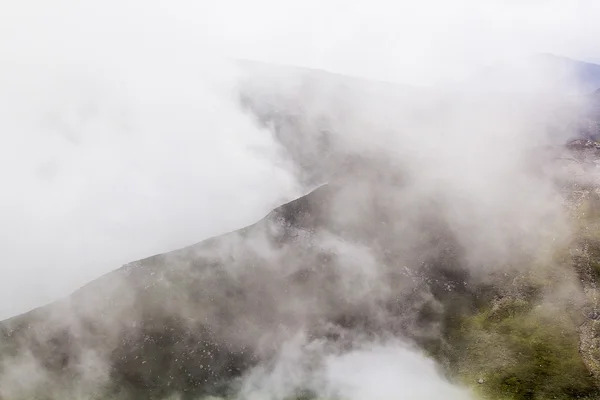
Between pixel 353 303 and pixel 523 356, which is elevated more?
pixel 353 303

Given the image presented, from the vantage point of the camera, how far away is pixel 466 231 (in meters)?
139

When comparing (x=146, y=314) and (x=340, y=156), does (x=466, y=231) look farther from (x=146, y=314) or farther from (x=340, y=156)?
(x=146, y=314)

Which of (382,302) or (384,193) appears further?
(384,193)

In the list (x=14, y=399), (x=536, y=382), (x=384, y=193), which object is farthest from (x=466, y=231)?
(x=14, y=399)

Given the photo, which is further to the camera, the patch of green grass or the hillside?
the hillside

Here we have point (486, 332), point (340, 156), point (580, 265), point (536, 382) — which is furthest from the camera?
point (340, 156)

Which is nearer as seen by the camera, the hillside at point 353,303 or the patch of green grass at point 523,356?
the patch of green grass at point 523,356

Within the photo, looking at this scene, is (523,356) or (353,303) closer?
(523,356)

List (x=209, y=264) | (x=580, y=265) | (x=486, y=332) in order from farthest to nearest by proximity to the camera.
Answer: (x=209, y=264) → (x=580, y=265) → (x=486, y=332)

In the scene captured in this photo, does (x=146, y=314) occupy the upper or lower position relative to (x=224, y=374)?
upper

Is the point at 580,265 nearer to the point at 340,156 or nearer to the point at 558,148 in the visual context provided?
the point at 558,148

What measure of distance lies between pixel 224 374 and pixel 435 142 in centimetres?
12864

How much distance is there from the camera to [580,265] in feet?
390

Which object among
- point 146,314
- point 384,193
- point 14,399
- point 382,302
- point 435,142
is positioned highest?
point 435,142
